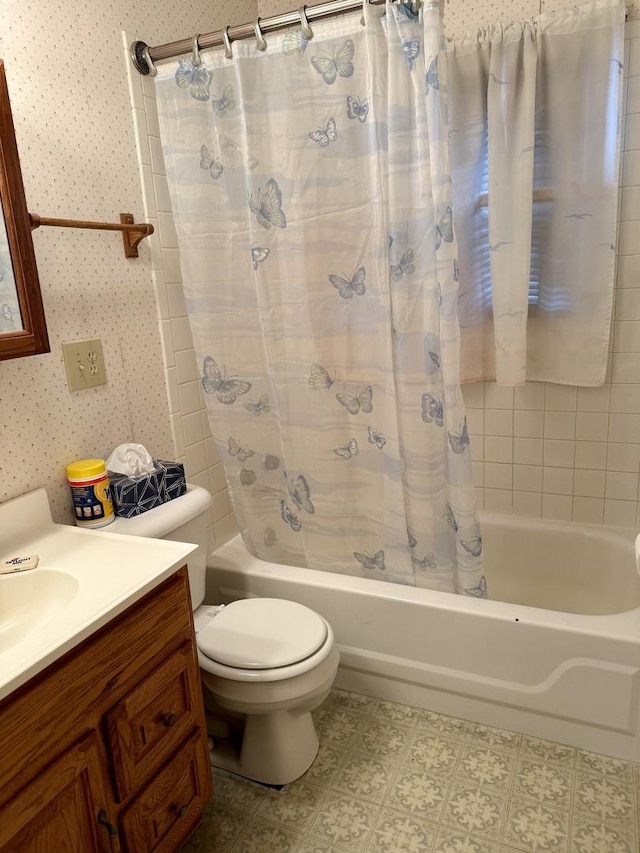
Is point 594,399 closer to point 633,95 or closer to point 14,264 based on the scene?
point 633,95

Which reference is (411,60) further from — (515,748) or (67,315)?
(515,748)

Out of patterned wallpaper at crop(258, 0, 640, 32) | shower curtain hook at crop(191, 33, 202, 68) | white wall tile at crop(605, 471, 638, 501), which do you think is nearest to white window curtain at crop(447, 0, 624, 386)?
patterned wallpaper at crop(258, 0, 640, 32)

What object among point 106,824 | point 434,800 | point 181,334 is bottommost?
point 434,800

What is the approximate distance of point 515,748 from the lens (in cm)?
Result: 174

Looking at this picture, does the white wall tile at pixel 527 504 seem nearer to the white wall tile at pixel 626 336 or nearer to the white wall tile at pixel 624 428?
the white wall tile at pixel 624 428

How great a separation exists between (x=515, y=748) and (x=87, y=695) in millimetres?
1261

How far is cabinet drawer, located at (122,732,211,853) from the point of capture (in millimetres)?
1221

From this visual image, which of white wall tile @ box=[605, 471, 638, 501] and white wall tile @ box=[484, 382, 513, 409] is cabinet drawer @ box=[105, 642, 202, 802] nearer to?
white wall tile @ box=[484, 382, 513, 409]

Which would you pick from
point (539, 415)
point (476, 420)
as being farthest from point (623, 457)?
point (476, 420)

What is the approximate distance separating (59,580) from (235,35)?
1.45 metres

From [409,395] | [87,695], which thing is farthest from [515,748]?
[87,695]

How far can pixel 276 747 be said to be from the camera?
166 cm

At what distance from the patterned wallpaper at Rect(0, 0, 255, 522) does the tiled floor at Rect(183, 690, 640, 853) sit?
0.96m

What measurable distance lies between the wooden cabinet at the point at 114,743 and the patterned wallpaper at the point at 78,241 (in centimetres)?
53
